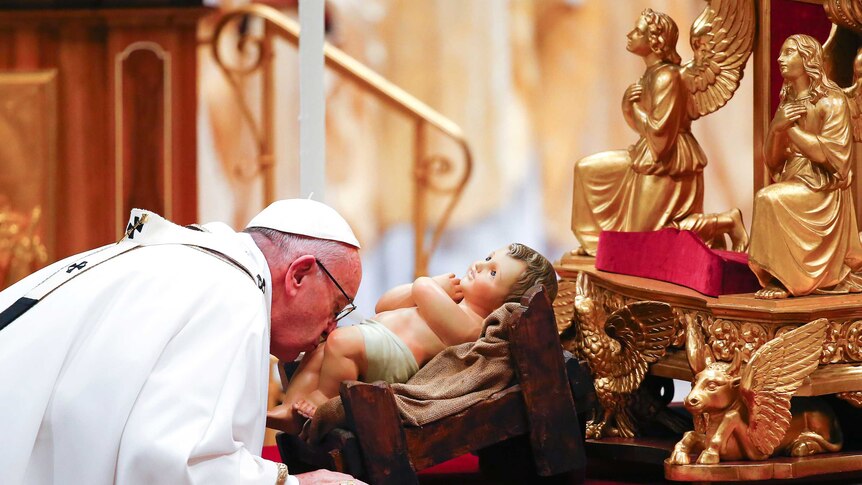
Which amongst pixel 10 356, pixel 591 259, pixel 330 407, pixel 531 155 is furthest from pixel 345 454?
pixel 531 155

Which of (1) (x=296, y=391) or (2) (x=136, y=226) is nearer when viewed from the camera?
(2) (x=136, y=226)

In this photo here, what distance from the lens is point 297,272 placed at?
2566mm

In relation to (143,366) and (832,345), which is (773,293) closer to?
(832,345)

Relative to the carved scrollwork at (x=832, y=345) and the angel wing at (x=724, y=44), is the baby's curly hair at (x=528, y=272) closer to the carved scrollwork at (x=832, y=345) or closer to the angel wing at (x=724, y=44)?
the carved scrollwork at (x=832, y=345)

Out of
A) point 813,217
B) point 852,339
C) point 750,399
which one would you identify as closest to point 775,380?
point 750,399

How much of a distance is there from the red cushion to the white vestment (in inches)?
49.9

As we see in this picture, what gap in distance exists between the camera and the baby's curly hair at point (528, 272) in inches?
118

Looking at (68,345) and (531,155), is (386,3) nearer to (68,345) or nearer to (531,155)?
(531,155)

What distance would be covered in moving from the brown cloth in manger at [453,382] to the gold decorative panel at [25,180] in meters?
3.94

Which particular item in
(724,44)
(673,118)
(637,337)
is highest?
(724,44)

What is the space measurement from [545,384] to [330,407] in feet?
1.69

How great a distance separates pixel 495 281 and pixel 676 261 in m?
0.55

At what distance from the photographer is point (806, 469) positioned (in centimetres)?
284

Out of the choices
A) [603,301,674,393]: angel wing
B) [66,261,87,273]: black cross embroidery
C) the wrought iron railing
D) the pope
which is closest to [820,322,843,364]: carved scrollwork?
[603,301,674,393]: angel wing
